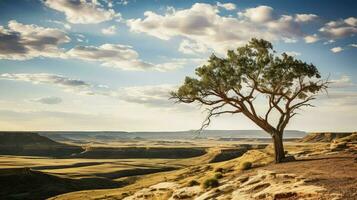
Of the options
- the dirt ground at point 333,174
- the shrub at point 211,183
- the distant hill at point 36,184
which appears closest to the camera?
the dirt ground at point 333,174

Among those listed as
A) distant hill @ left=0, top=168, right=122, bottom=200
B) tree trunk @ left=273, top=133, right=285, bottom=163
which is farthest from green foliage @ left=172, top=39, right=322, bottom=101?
distant hill @ left=0, top=168, right=122, bottom=200

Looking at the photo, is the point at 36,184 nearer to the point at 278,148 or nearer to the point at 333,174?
the point at 278,148

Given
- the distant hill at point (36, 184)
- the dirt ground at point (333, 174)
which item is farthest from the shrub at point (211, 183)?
the distant hill at point (36, 184)

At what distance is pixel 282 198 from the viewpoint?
22312mm

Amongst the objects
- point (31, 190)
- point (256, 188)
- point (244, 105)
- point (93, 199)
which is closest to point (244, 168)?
point (244, 105)

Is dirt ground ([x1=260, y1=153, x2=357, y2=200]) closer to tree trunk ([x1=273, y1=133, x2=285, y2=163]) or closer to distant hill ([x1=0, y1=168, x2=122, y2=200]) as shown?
tree trunk ([x1=273, y1=133, x2=285, y2=163])

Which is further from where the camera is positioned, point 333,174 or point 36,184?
point 36,184

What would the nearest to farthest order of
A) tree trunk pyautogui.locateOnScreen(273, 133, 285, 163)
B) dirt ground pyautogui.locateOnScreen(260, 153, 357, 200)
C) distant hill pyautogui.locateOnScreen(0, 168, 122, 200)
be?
dirt ground pyautogui.locateOnScreen(260, 153, 357, 200), tree trunk pyautogui.locateOnScreen(273, 133, 285, 163), distant hill pyautogui.locateOnScreen(0, 168, 122, 200)

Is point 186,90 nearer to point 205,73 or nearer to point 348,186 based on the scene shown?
point 205,73

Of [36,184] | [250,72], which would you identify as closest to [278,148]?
[250,72]

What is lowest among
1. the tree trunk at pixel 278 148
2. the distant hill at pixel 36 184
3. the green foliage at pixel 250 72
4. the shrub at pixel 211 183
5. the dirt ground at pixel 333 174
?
the distant hill at pixel 36 184

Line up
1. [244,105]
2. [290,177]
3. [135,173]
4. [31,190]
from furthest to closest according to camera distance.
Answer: [135,173], [31,190], [244,105], [290,177]

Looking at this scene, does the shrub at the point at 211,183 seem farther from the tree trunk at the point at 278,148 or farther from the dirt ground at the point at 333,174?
the tree trunk at the point at 278,148

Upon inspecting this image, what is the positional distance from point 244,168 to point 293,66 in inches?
454
